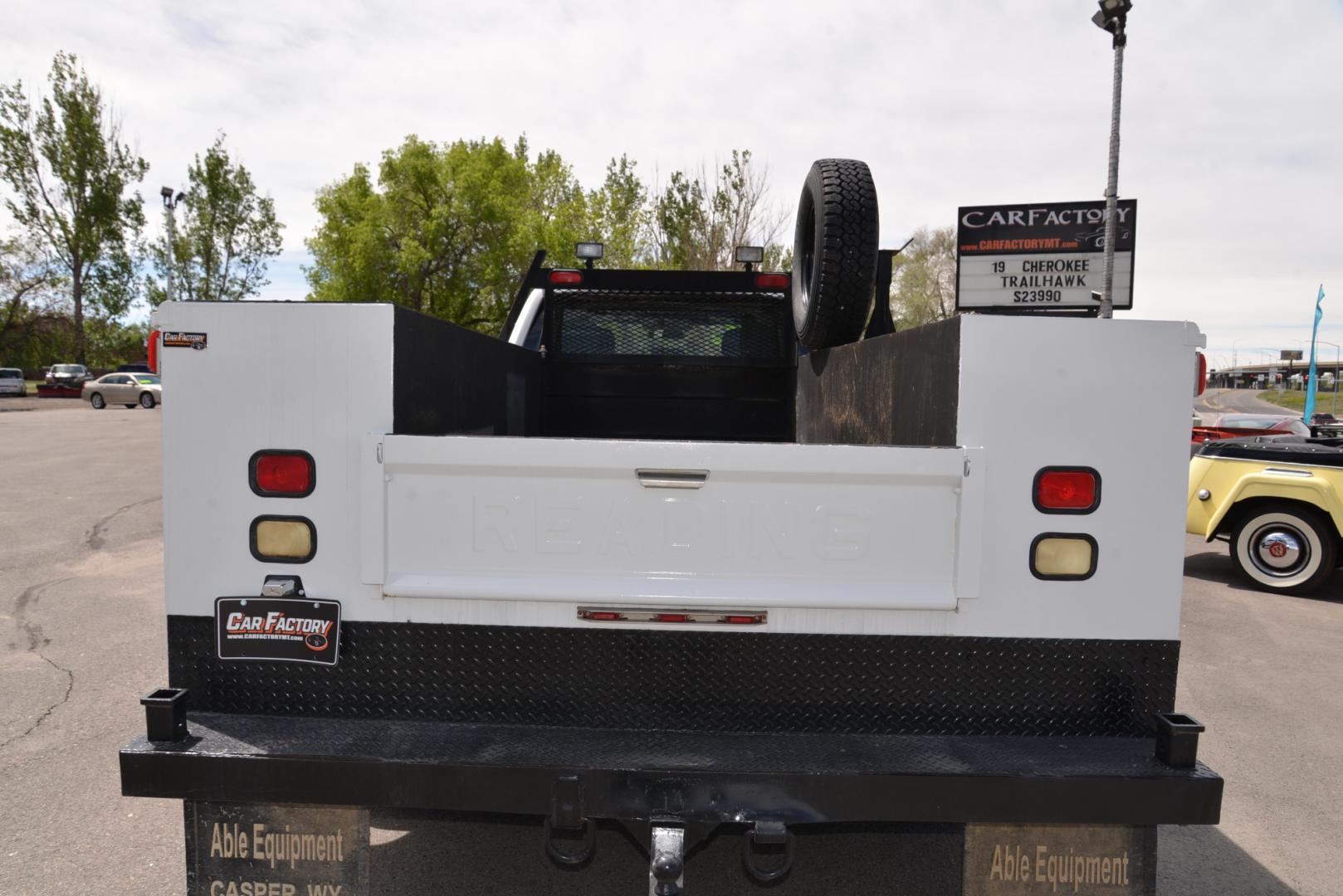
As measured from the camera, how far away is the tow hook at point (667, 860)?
2.05m

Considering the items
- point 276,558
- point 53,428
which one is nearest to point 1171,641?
point 276,558

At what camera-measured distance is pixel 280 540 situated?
240 centimetres

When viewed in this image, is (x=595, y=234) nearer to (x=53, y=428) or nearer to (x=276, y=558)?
(x=53, y=428)

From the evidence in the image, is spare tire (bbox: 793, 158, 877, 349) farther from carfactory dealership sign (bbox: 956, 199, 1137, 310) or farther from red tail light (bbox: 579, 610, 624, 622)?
carfactory dealership sign (bbox: 956, 199, 1137, 310)

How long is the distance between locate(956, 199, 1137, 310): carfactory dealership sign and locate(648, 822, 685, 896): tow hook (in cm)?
2276

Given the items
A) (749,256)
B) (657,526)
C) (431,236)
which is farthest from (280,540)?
(431,236)

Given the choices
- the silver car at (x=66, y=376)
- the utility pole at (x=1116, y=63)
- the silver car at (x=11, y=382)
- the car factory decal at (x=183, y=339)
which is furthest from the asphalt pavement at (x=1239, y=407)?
the silver car at (x=11, y=382)

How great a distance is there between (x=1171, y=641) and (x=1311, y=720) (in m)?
3.57

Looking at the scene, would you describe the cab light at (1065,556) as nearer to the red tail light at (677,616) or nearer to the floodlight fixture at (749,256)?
the red tail light at (677,616)

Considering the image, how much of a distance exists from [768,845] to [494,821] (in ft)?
3.90

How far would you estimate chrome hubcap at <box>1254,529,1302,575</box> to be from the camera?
8039 millimetres

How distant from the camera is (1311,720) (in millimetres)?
5004

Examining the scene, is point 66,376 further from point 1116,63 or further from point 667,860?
point 667,860

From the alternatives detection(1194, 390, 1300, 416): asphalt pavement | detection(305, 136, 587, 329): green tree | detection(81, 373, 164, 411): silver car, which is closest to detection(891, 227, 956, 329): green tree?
detection(1194, 390, 1300, 416): asphalt pavement
